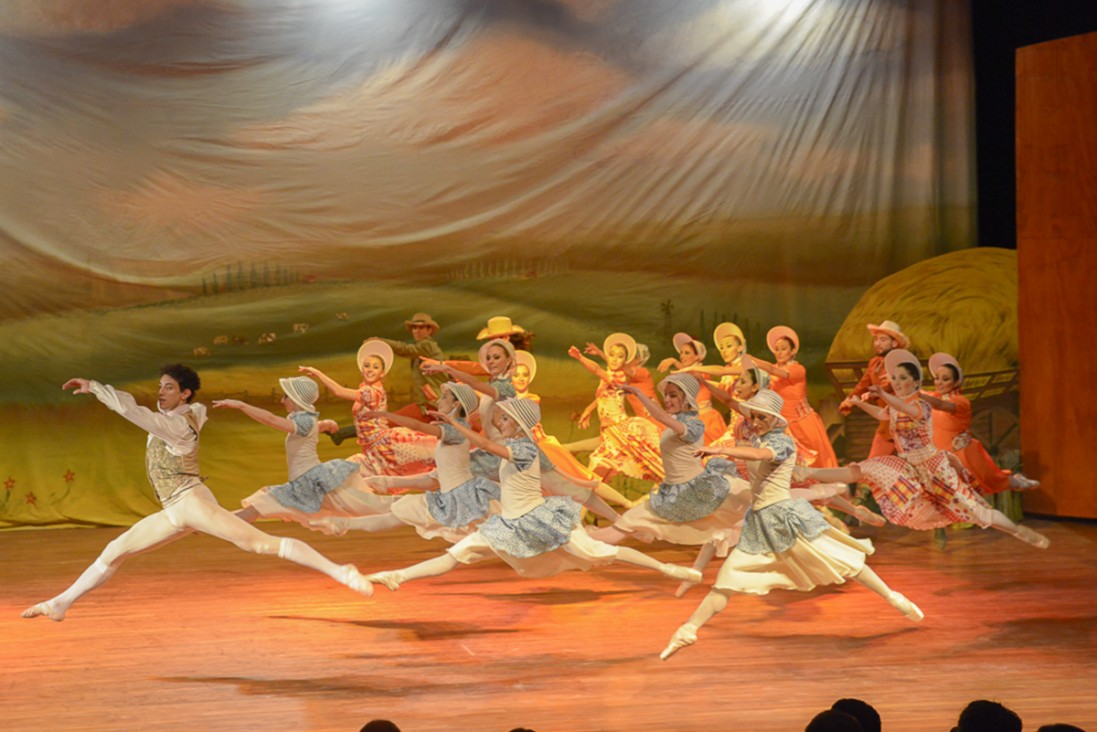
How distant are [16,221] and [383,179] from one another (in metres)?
2.66

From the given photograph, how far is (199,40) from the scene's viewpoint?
9.55 m

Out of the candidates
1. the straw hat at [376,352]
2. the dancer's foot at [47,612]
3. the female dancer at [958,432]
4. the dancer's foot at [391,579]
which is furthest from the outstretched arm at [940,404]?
the dancer's foot at [47,612]

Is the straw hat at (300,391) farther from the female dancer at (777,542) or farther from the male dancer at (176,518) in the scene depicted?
the female dancer at (777,542)

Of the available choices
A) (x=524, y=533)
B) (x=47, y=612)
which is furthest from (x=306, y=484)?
(x=47, y=612)

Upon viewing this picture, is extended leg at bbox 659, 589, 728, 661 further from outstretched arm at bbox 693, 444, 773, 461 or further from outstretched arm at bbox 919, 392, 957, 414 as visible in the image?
outstretched arm at bbox 919, 392, 957, 414

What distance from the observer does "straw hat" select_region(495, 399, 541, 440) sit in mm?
5973

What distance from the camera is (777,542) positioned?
212 inches

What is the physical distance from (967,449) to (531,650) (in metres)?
3.48

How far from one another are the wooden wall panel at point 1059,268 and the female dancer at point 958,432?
1505mm

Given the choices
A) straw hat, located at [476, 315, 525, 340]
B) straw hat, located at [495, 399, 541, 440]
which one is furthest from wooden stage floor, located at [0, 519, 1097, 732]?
straw hat, located at [476, 315, 525, 340]

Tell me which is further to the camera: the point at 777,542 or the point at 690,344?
the point at 690,344

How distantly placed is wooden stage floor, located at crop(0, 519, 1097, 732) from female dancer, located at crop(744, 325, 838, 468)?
847 mm

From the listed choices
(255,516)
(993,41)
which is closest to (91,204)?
(255,516)

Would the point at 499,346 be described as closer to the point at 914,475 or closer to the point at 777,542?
the point at 914,475
